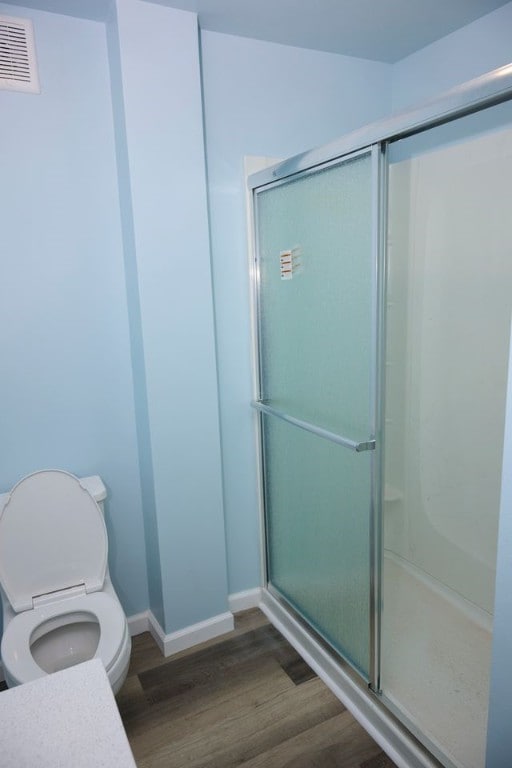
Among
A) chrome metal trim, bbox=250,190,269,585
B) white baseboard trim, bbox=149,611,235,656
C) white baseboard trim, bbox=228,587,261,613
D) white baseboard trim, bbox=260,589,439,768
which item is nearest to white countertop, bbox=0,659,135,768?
white baseboard trim, bbox=260,589,439,768

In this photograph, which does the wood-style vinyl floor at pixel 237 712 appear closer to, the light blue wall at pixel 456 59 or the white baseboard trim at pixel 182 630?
the white baseboard trim at pixel 182 630

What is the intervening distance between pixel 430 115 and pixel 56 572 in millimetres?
1901

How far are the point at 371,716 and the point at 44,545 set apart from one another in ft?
4.27

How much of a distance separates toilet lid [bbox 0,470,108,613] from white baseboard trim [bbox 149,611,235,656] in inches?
18.3

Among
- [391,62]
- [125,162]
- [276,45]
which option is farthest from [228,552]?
[391,62]

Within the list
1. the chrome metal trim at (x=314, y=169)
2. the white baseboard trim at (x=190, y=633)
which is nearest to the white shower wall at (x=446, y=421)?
the chrome metal trim at (x=314, y=169)

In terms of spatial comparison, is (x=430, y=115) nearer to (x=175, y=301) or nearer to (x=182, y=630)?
(x=175, y=301)

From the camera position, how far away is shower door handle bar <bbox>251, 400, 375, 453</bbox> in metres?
1.63

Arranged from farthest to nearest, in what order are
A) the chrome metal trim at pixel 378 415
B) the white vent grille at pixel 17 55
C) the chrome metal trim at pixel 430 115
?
the white vent grille at pixel 17 55 < the chrome metal trim at pixel 378 415 < the chrome metal trim at pixel 430 115

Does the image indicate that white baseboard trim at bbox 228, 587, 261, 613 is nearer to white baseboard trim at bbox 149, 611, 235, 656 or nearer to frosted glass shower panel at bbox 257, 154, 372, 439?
white baseboard trim at bbox 149, 611, 235, 656

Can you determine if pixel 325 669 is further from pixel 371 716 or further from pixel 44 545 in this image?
pixel 44 545

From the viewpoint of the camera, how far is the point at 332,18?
1982mm

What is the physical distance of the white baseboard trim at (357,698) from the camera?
163 cm

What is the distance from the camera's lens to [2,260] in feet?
6.18
